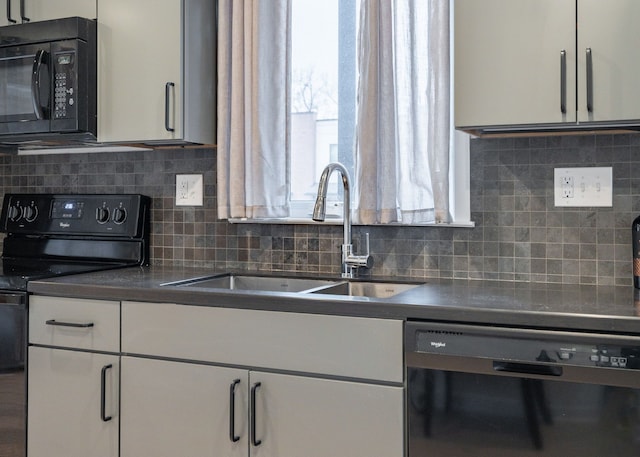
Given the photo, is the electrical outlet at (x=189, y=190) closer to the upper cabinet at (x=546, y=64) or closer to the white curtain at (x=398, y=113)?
the white curtain at (x=398, y=113)

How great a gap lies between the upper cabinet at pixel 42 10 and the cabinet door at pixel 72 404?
123 centimetres

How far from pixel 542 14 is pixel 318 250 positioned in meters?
1.10

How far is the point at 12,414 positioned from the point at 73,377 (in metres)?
0.29

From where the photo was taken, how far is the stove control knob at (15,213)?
2959mm

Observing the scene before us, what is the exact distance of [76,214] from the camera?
2.82 meters

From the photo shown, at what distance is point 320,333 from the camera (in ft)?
5.89

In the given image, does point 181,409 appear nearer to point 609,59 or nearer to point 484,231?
point 484,231

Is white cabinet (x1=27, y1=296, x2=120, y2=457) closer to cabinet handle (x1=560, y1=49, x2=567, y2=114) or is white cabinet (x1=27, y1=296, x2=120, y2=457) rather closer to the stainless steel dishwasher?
the stainless steel dishwasher

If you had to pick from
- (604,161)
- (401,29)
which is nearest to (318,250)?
(401,29)

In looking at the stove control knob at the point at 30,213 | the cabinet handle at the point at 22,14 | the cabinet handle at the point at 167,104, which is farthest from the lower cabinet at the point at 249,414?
the cabinet handle at the point at 22,14

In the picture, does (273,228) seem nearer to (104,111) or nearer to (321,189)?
(321,189)

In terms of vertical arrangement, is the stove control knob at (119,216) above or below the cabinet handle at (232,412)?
above

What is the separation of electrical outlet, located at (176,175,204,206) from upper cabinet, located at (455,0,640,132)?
114cm

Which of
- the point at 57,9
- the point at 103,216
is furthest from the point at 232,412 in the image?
the point at 57,9
